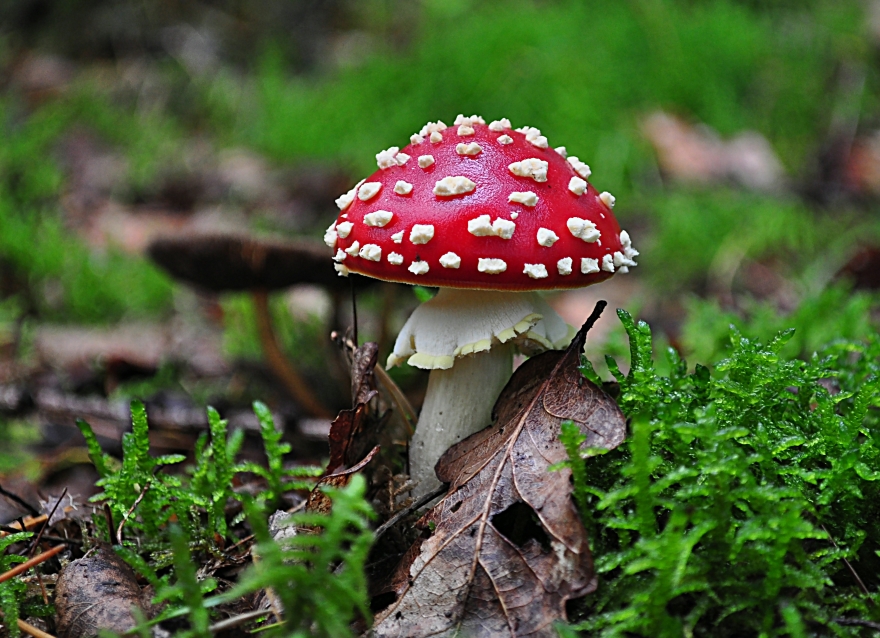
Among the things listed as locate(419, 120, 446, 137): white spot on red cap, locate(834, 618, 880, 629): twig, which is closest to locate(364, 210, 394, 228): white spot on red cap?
locate(419, 120, 446, 137): white spot on red cap

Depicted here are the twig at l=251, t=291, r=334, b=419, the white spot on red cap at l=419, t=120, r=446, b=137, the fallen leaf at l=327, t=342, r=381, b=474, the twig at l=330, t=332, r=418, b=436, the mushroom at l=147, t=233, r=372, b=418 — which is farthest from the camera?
the twig at l=251, t=291, r=334, b=419

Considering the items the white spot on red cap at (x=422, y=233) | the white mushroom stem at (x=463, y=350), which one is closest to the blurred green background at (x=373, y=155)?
the white mushroom stem at (x=463, y=350)

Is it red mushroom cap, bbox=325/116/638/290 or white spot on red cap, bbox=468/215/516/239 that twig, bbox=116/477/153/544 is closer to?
red mushroom cap, bbox=325/116/638/290

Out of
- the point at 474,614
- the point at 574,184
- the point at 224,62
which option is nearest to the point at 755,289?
the point at 574,184

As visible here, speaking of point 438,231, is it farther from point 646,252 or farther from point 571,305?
point 646,252

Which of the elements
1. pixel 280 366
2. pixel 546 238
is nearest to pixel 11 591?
pixel 546 238

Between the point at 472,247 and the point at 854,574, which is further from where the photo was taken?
the point at 472,247

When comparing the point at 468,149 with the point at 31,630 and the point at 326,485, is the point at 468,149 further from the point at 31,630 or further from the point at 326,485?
the point at 31,630
